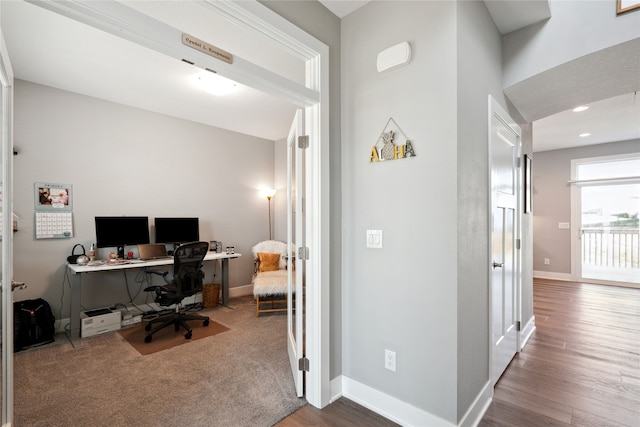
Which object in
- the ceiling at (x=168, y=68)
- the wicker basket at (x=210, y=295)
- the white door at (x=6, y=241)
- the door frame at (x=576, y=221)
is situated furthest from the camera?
the door frame at (x=576, y=221)

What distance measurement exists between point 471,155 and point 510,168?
1.17 meters

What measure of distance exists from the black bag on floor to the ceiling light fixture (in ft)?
9.30

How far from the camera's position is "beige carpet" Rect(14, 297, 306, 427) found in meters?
1.97

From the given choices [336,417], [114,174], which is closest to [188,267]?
[114,174]

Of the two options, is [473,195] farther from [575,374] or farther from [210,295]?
[210,295]

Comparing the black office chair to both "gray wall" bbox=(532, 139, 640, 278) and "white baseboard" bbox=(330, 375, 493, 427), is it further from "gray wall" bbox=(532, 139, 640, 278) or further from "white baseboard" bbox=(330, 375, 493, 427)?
"gray wall" bbox=(532, 139, 640, 278)

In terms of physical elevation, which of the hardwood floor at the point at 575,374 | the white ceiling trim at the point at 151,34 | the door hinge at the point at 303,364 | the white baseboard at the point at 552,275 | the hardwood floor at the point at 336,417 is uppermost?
the white ceiling trim at the point at 151,34

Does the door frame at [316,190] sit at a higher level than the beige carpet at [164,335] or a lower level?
higher

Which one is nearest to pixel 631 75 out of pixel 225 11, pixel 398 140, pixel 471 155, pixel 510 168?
pixel 510 168

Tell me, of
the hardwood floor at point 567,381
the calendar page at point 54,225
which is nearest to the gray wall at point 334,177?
the hardwood floor at point 567,381

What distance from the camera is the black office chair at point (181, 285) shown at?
10.8 ft

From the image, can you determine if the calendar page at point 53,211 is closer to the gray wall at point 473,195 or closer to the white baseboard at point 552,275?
the gray wall at point 473,195

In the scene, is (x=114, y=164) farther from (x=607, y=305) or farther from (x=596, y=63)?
(x=607, y=305)

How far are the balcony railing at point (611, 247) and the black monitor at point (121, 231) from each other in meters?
7.96
